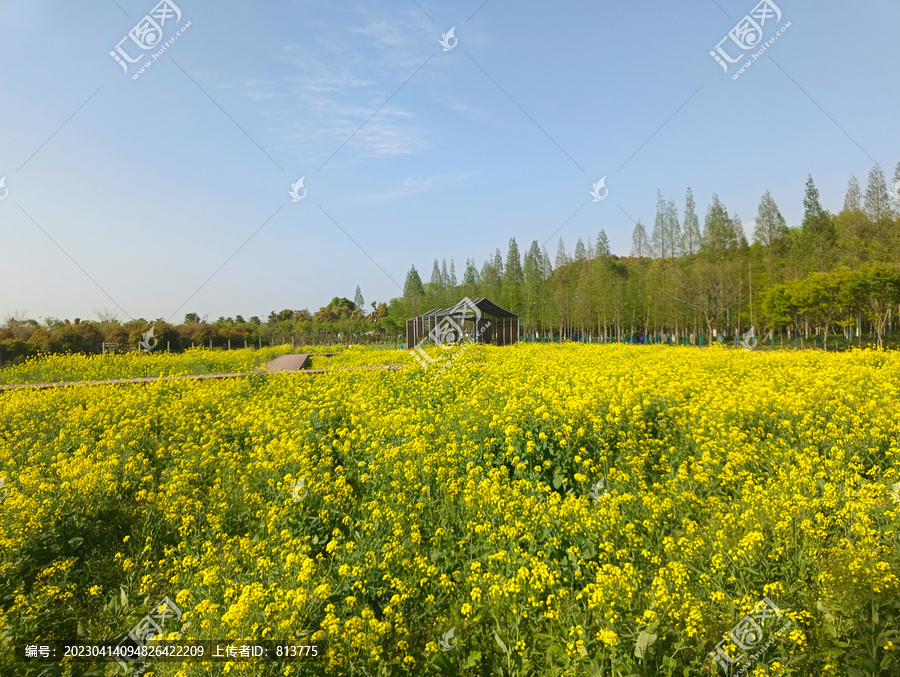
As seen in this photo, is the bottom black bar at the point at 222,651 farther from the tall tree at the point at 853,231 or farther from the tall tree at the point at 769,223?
the tall tree at the point at 769,223

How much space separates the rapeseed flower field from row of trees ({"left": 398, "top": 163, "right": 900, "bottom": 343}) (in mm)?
31603

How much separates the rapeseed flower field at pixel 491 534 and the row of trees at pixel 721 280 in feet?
104

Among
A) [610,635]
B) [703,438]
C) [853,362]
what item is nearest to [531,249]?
[853,362]

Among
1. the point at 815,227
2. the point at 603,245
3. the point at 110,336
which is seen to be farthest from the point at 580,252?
the point at 110,336

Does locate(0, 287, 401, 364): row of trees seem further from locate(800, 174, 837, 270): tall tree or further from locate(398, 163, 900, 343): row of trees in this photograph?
locate(800, 174, 837, 270): tall tree

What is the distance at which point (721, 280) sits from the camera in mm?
45375

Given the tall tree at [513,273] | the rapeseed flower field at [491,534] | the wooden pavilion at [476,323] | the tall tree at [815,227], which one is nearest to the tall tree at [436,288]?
the tall tree at [513,273]

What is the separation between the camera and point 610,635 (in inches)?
104

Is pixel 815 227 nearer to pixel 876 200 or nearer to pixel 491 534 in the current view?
pixel 876 200

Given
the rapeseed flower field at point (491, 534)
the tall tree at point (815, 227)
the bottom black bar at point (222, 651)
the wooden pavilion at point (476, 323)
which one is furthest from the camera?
the tall tree at point (815, 227)

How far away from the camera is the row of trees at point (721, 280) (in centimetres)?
3403

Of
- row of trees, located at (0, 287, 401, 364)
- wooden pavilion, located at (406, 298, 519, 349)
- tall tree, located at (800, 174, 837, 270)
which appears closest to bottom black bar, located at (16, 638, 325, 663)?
row of trees, located at (0, 287, 401, 364)

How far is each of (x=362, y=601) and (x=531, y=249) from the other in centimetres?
5844

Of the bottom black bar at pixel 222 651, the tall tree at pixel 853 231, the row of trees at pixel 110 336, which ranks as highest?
the tall tree at pixel 853 231
